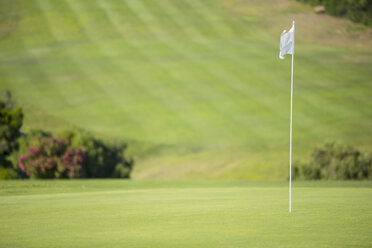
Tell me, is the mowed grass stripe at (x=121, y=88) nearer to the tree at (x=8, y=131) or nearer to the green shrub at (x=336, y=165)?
the tree at (x=8, y=131)

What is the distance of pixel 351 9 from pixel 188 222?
2908 inches

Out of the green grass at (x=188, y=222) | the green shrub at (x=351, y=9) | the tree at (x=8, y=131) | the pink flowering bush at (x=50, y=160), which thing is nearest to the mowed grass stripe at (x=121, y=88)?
the tree at (x=8, y=131)

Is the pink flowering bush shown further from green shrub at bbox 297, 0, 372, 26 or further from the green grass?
green shrub at bbox 297, 0, 372, 26

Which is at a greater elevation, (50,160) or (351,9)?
(351,9)

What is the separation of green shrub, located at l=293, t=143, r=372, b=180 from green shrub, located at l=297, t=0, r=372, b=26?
50402mm

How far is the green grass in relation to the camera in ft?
27.8

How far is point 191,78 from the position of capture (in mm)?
58375

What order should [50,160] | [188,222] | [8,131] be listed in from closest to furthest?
1. [188,222]
2. [50,160]
3. [8,131]

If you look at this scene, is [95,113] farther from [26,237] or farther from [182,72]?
[26,237]

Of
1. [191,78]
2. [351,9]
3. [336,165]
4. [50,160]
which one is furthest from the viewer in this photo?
[351,9]

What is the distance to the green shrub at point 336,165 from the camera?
3042 centimetres

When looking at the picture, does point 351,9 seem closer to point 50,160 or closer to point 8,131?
point 8,131

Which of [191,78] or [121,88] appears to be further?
[191,78]

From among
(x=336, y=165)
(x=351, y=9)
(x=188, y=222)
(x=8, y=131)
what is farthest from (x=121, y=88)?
(x=188, y=222)
